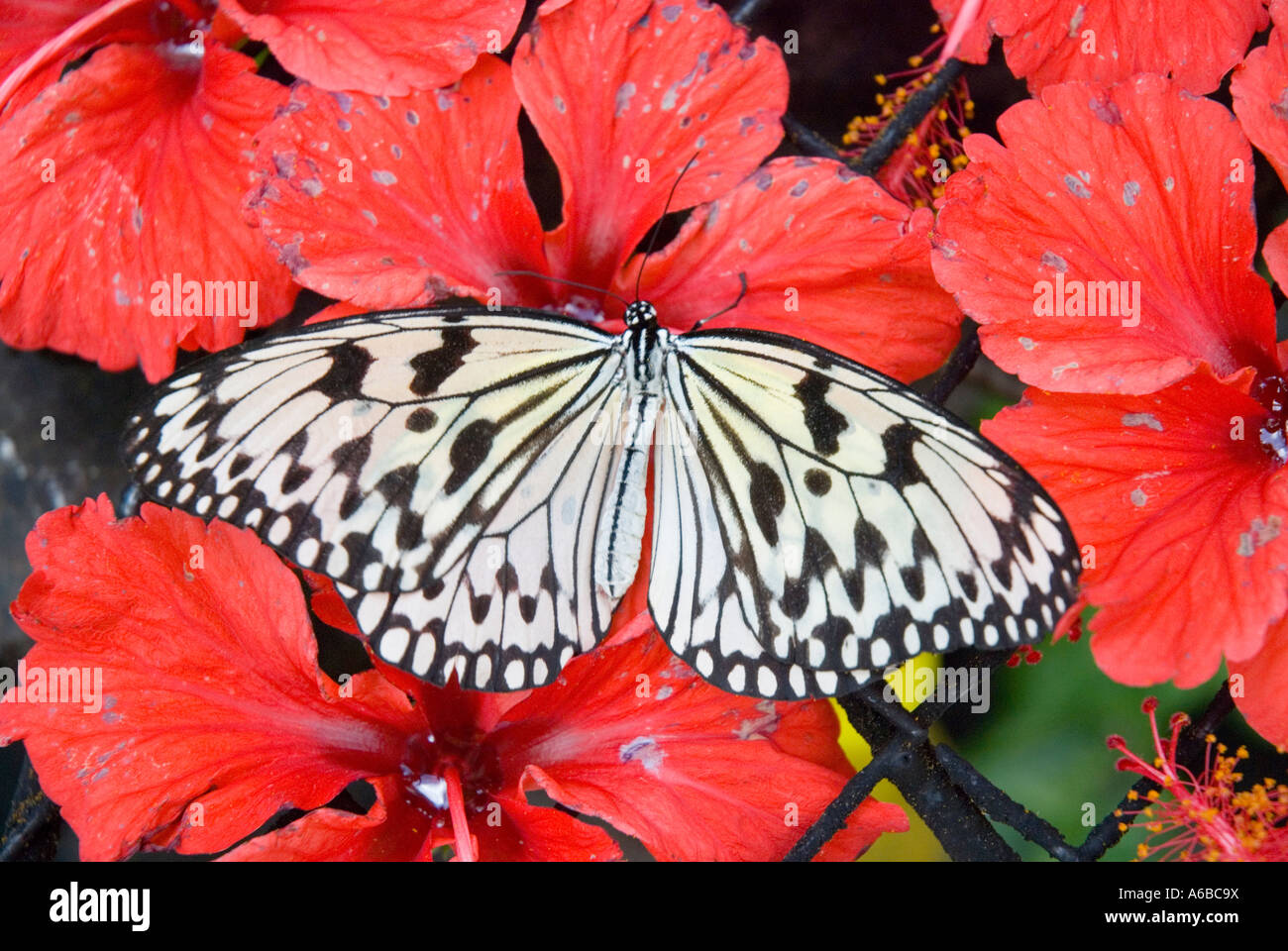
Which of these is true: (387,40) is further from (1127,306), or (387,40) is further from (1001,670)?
(1001,670)

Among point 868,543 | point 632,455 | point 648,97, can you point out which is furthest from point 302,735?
point 648,97

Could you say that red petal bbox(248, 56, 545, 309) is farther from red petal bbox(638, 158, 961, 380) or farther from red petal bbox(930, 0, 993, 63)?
red petal bbox(930, 0, 993, 63)

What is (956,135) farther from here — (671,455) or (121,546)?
(121,546)

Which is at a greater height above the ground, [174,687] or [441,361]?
[441,361]

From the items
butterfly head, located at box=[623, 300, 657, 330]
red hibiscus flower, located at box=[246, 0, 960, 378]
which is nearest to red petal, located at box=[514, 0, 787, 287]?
red hibiscus flower, located at box=[246, 0, 960, 378]

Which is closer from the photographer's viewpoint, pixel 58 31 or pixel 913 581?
pixel 913 581
